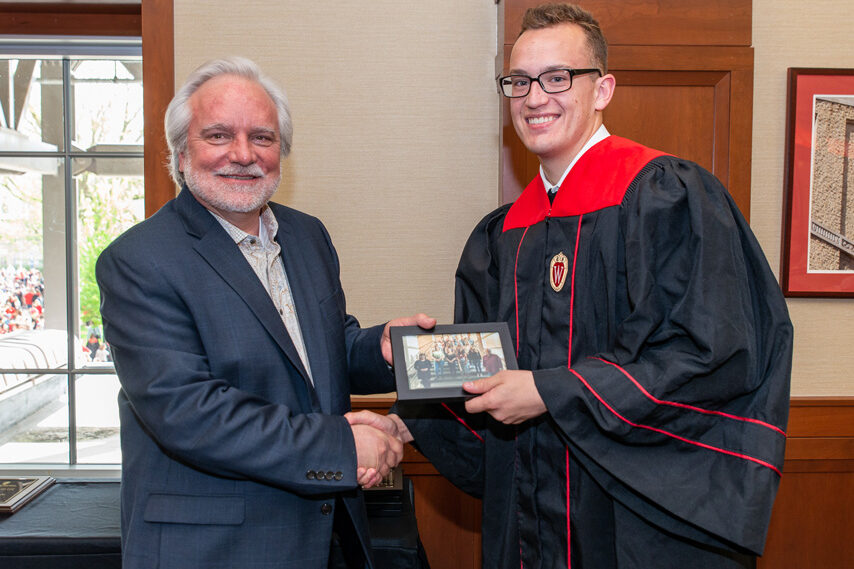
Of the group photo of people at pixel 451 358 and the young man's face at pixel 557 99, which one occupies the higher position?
the young man's face at pixel 557 99

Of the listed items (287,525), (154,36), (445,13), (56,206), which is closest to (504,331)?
(287,525)

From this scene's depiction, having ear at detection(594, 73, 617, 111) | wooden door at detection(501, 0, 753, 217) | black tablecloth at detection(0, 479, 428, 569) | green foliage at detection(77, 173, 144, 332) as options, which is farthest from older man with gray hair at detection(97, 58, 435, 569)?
green foliage at detection(77, 173, 144, 332)

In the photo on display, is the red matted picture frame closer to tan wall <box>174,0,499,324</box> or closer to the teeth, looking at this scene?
tan wall <box>174,0,499,324</box>

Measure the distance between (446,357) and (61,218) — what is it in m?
2.24

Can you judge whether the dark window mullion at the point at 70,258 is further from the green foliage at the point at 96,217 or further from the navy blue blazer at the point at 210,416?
the navy blue blazer at the point at 210,416

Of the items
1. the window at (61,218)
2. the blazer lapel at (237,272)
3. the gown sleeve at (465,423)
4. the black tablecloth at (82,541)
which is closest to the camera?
the blazer lapel at (237,272)

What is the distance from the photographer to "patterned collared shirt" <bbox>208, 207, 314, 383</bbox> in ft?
5.82

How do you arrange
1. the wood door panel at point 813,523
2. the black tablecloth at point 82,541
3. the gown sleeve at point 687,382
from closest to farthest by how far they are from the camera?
the gown sleeve at point 687,382 < the black tablecloth at point 82,541 < the wood door panel at point 813,523

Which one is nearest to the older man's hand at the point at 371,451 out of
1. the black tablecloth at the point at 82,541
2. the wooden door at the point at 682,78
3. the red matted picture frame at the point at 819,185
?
the black tablecloth at the point at 82,541

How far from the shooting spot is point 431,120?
2748mm

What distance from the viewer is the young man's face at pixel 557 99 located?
171cm

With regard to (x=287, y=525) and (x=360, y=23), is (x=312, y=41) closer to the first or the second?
(x=360, y=23)

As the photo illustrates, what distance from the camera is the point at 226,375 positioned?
161cm

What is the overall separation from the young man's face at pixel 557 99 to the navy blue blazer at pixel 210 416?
Result: 848 mm
